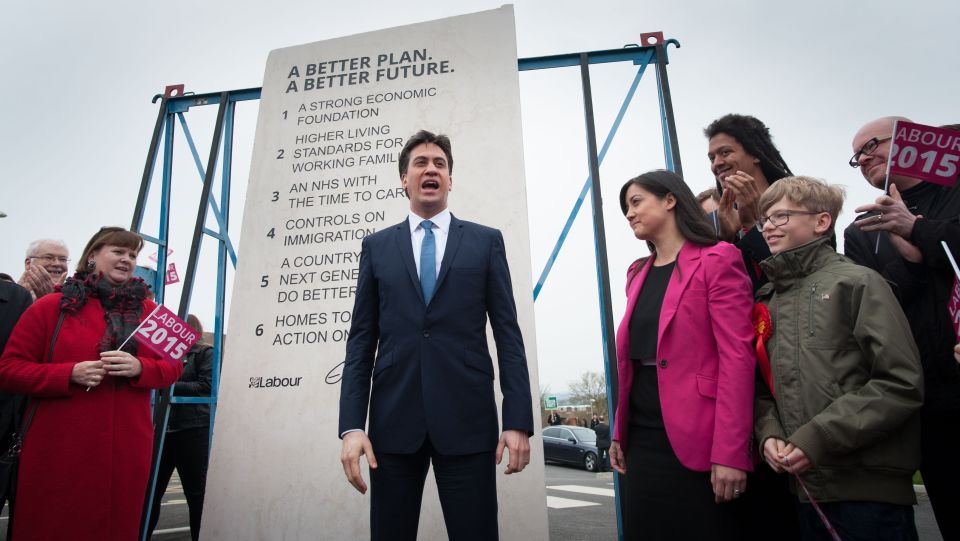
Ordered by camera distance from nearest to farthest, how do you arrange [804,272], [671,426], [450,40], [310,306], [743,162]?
[671,426] < [804,272] < [743,162] < [310,306] < [450,40]

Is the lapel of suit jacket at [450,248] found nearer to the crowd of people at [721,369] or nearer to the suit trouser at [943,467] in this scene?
the crowd of people at [721,369]

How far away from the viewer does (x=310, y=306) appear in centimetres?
375

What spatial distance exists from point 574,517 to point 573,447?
1014 centimetres

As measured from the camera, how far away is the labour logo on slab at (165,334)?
2.82 metres

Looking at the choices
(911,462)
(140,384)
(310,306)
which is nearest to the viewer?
(911,462)

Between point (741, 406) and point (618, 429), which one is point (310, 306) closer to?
point (618, 429)

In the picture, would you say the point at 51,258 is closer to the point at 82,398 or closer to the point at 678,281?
the point at 82,398

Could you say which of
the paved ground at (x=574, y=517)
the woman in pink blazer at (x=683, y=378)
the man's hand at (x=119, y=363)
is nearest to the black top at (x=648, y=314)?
the woman in pink blazer at (x=683, y=378)

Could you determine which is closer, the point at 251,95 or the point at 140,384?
the point at 140,384

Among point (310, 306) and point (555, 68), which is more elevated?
point (555, 68)

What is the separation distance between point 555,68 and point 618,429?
2.95 metres

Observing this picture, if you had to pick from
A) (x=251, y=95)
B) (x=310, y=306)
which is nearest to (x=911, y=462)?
(x=310, y=306)

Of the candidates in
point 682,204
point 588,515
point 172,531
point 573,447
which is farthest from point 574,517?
point 573,447

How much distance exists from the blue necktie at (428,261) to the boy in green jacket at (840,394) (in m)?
1.11
